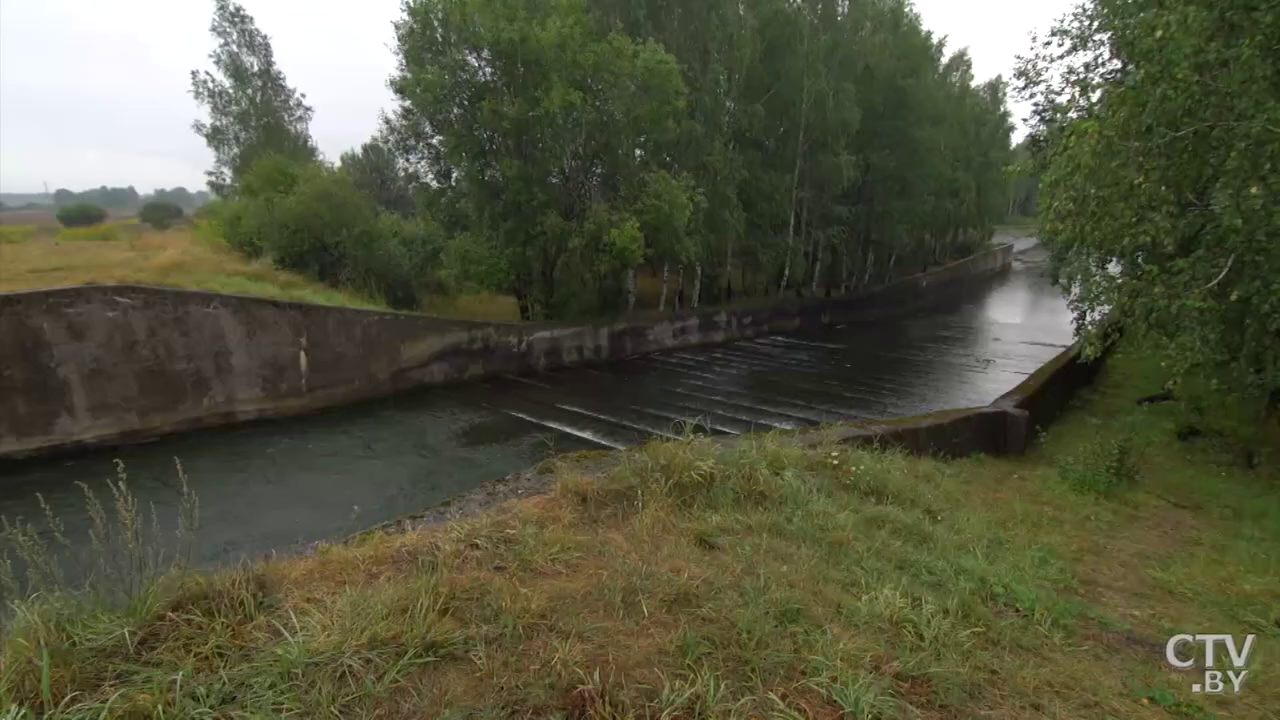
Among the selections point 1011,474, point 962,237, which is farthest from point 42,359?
point 962,237

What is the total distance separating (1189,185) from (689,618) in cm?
A: 692

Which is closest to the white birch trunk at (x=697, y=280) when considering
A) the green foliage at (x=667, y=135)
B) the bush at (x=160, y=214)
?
the green foliage at (x=667, y=135)

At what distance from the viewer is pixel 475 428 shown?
519 inches

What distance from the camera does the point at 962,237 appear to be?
165ft

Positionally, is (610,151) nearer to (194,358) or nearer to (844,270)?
(194,358)

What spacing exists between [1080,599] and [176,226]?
31572mm

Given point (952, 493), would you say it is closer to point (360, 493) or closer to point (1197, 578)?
point (1197, 578)

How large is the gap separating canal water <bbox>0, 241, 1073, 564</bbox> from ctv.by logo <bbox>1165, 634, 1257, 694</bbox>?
190 inches

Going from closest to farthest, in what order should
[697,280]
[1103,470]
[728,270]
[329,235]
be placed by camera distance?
[1103,470], [329,235], [697,280], [728,270]

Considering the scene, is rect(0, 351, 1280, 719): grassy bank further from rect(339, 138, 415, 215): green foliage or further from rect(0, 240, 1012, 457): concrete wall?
rect(339, 138, 415, 215): green foliage

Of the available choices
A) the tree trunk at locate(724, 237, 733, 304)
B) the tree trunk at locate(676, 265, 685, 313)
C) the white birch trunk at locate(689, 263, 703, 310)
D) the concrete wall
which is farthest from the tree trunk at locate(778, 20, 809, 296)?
A: the concrete wall

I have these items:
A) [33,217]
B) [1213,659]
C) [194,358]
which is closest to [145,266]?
[194,358]

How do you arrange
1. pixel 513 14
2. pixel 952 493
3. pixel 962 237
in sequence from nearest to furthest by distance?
pixel 952 493, pixel 513 14, pixel 962 237

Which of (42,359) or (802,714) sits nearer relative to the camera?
(802,714)
